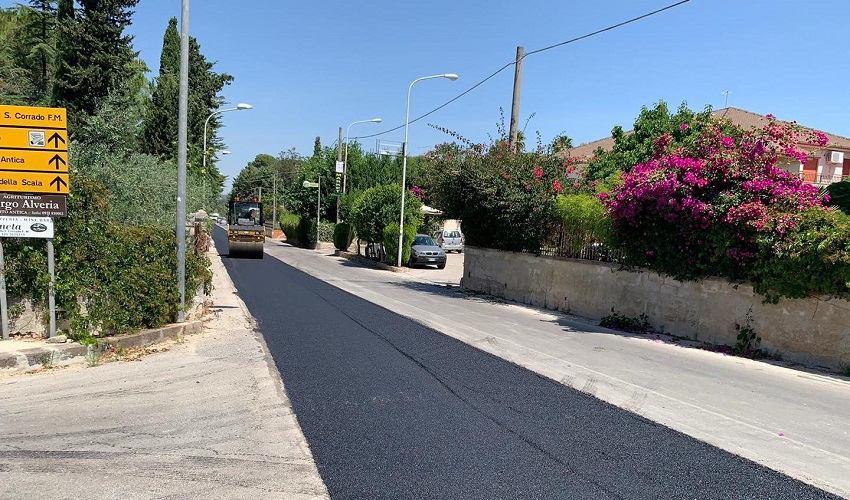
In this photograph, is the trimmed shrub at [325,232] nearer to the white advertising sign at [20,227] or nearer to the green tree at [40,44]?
the green tree at [40,44]

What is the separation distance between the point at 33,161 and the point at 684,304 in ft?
36.3

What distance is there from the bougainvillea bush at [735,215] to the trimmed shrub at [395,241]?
1840 centimetres

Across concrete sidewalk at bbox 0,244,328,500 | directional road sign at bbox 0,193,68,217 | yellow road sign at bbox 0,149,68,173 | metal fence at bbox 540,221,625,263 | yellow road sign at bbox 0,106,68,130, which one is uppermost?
yellow road sign at bbox 0,106,68,130

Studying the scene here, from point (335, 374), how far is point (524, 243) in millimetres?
10943

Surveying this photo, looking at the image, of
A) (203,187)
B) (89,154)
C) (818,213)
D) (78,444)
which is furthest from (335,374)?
(203,187)

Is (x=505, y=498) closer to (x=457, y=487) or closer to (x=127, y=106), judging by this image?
(x=457, y=487)

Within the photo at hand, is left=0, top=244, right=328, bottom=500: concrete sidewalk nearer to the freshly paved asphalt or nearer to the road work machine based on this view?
the freshly paved asphalt

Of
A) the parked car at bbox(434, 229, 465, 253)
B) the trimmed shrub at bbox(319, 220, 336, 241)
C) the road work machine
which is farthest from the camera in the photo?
the trimmed shrub at bbox(319, 220, 336, 241)

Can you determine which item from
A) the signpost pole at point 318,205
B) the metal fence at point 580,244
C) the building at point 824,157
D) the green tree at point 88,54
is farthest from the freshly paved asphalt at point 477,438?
the signpost pole at point 318,205

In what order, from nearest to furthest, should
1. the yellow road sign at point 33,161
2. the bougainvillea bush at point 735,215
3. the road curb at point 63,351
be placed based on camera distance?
the road curb at point 63,351
the yellow road sign at point 33,161
the bougainvillea bush at point 735,215

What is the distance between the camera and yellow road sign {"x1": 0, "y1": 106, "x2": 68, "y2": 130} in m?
7.95

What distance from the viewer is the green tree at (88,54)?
2136cm

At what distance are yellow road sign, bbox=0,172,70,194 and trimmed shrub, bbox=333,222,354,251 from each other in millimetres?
33562

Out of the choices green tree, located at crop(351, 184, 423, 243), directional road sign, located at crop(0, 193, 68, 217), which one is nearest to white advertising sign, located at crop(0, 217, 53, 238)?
directional road sign, located at crop(0, 193, 68, 217)
